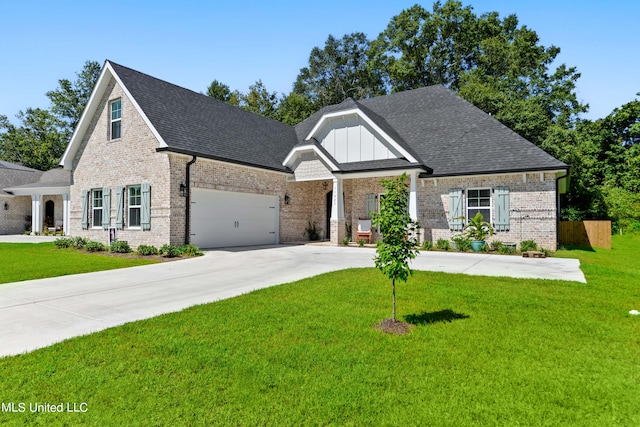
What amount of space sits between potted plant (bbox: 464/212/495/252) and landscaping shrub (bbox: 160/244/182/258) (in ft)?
38.0

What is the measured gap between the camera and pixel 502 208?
1427 cm

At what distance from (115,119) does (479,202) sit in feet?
54.3

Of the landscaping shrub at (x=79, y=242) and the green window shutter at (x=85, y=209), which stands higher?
the green window shutter at (x=85, y=209)

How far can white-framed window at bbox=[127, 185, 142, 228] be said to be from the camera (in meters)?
14.6

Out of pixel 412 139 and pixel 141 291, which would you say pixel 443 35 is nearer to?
pixel 412 139

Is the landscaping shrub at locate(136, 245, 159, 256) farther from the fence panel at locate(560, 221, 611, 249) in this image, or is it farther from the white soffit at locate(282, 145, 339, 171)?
the fence panel at locate(560, 221, 611, 249)

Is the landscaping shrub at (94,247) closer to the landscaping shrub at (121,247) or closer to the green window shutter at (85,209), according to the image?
the landscaping shrub at (121,247)

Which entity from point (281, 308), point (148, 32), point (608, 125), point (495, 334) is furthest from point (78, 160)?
point (608, 125)

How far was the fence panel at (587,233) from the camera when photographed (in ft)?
56.3

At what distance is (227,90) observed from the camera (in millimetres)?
44312

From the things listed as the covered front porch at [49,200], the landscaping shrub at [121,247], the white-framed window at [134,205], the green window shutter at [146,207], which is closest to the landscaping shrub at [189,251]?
the green window shutter at [146,207]

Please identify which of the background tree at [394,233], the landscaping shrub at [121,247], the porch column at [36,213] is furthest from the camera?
the porch column at [36,213]

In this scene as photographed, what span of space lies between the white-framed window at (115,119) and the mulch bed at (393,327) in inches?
601

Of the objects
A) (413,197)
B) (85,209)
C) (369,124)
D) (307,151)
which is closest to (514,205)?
(413,197)
